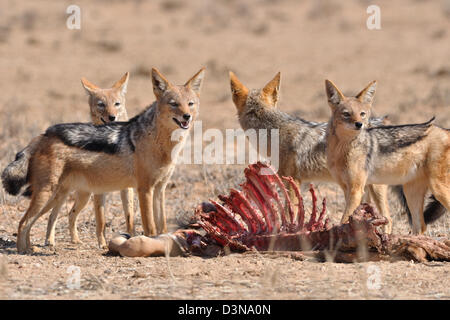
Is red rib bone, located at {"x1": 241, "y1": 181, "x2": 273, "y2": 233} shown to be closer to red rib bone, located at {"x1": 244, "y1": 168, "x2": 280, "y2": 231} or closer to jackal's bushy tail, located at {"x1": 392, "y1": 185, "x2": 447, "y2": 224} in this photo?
red rib bone, located at {"x1": 244, "y1": 168, "x2": 280, "y2": 231}

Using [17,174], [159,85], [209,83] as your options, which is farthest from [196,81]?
[209,83]

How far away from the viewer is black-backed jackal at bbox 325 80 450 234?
7.36 meters

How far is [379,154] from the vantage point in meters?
7.55

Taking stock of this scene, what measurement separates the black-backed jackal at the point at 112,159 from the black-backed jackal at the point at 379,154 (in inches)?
59.8

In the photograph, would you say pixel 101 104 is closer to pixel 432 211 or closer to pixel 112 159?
pixel 112 159

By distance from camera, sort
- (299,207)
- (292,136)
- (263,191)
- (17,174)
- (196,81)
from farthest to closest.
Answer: (292,136) → (196,81) → (17,174) → (263,191) → (299,207)

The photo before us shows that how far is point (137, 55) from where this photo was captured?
21.9m

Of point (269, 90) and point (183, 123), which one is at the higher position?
point (269, 90)

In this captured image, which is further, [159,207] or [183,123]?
[159,207]

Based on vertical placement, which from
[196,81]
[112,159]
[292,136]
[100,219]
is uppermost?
[196,81]

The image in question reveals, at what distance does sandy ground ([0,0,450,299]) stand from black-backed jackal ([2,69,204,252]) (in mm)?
541

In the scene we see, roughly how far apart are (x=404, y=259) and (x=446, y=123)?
793cm

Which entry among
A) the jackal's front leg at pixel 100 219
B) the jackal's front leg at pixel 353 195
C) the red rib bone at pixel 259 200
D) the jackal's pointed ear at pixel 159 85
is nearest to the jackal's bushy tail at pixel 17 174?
the jackal's front leg at pixel 100 219

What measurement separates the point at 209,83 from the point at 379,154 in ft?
38.4
